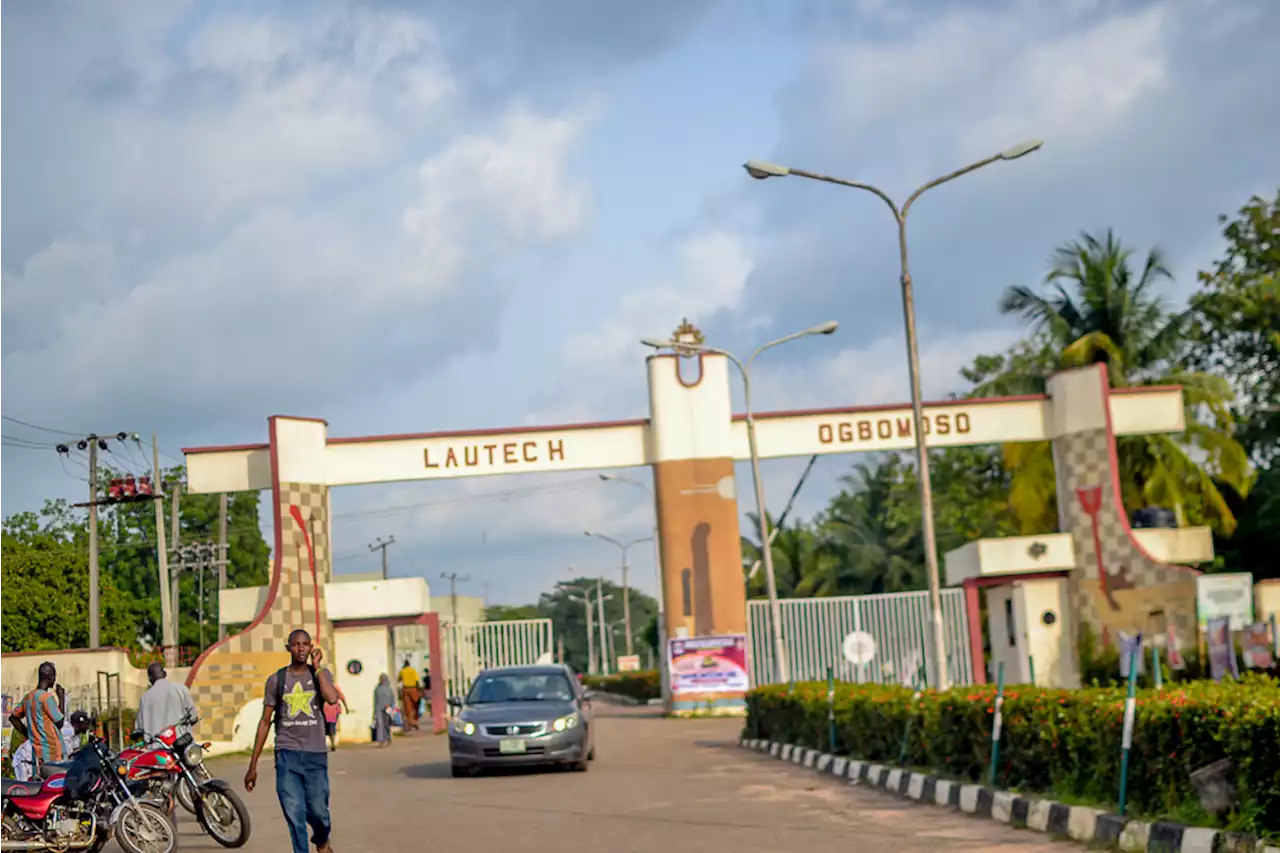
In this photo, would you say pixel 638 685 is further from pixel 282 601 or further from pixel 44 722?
pixel 44 722

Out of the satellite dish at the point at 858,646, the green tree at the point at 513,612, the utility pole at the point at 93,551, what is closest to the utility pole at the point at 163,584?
the utility pole at the point at 93,551

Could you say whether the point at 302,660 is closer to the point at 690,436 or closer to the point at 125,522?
the point at 690,436

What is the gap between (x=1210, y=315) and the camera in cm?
4466

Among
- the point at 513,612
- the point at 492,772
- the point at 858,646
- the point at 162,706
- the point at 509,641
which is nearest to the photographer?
the point at 162,706

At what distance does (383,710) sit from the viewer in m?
30.8

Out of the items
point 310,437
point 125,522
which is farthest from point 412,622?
point 125,522

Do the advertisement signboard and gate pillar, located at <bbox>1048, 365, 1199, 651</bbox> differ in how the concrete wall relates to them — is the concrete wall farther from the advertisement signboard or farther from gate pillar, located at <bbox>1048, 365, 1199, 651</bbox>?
the advertisement signboard

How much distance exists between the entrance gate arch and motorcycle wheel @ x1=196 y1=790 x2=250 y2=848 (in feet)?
60.9

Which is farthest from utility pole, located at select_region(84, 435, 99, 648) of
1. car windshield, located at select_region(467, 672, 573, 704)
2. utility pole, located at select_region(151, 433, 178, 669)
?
car windshield, located at select_region(467, 672, 573, 704)

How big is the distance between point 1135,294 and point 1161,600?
14.7 metres

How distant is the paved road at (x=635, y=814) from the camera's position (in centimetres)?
1202

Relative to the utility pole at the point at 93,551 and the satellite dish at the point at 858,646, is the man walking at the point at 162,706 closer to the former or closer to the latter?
the satellite dish at the point at 858,646

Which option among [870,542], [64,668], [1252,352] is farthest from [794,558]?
[64,668]

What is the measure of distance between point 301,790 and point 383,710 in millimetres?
20509
